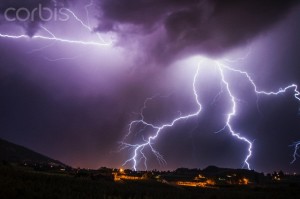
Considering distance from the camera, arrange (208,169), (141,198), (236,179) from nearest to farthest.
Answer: (141,198) → (236,179) → (208,169)

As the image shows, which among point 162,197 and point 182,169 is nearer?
point 162,197

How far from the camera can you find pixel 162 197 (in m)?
30.4

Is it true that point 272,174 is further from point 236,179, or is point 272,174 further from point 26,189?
point 26,189

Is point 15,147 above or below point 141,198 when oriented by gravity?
above

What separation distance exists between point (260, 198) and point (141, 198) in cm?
1273

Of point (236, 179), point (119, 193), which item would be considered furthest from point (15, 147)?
point (119, 193)

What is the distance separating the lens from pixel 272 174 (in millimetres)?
91688

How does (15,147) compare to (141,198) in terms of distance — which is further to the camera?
(15,147)

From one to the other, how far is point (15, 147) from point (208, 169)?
51.8 meters

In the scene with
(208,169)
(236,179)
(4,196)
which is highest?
(208,169)

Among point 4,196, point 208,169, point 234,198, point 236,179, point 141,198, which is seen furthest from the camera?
point 208,169

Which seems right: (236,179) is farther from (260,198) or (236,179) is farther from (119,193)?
(119,193)

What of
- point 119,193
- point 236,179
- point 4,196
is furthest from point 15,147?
point 4,196

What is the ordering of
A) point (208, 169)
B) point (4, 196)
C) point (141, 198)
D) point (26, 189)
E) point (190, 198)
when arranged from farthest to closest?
point (208, 169), point (190, 198), point (141, 198), point (26, 189), point (4, 196)
